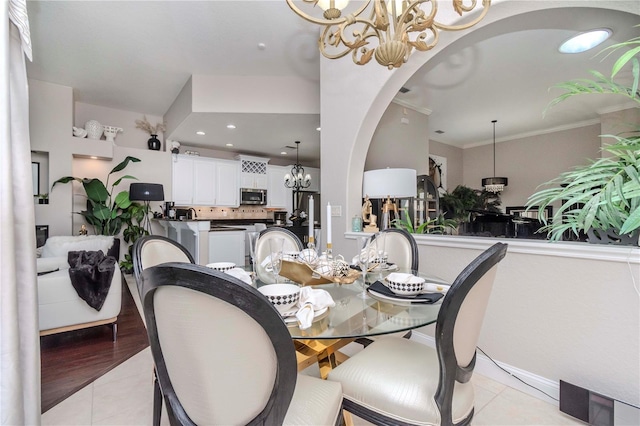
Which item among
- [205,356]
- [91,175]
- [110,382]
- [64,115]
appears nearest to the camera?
[205,356]

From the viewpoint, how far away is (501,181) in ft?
19.2

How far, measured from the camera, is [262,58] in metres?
3.87

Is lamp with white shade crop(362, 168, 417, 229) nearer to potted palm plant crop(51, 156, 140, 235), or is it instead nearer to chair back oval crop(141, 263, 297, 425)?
chair back oval crop(141, 263, 297, 425)

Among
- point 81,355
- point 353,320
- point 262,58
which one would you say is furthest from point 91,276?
point 262,58

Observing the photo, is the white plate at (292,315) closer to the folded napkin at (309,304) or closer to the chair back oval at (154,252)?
the folded napkin at (309,304)

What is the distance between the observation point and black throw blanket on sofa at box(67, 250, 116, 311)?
7.92 feet

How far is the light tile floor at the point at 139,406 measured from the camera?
156 cm

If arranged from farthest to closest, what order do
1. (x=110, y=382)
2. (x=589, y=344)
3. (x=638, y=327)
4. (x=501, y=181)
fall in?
(x=501, y=181) → (x=110, y=382) → (x=589, y=344) → (x=638, y=327)

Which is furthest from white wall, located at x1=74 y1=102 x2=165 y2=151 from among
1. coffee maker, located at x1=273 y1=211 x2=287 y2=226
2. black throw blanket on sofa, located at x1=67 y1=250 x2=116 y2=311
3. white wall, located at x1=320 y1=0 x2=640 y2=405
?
white wall, located at x1=320 y1=0 x2=640 y2=405

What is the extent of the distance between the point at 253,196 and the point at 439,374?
20.9 ft

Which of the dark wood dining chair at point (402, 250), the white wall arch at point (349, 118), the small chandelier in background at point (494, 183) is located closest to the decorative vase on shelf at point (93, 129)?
the white wall arch at point (349, 118)

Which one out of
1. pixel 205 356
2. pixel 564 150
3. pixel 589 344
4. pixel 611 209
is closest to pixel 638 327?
pixel 589 344

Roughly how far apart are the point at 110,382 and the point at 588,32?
4.40 metres

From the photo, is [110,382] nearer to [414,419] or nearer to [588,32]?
[414,419]
